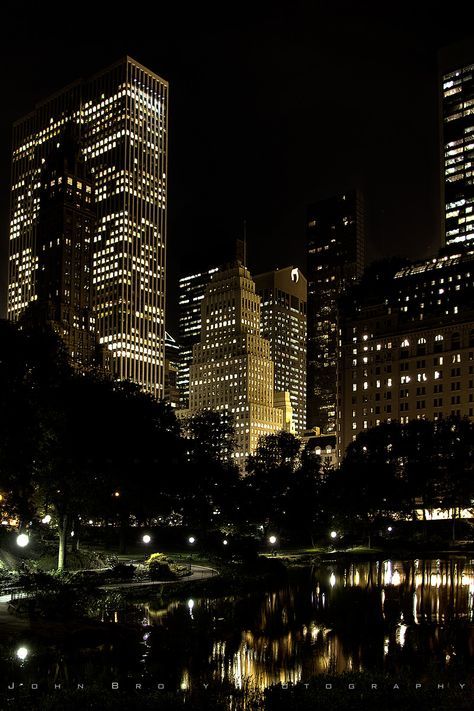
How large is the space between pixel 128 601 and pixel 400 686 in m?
24.9

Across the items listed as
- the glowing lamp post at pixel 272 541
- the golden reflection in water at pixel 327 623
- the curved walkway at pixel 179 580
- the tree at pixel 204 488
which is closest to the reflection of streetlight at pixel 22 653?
the golden reflection in water at pixel 327 623

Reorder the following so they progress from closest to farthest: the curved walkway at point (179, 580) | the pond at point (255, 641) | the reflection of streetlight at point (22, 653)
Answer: the pond at point (255, 641) < the reflection of streetlight at point (22, 653) < the curved walkway at point (179, 580)

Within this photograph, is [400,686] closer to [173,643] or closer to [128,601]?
[173,643]

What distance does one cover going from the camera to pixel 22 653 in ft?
98.9

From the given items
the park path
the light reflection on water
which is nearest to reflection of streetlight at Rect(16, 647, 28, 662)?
the park path

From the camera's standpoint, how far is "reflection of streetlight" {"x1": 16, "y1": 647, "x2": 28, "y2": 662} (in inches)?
1159

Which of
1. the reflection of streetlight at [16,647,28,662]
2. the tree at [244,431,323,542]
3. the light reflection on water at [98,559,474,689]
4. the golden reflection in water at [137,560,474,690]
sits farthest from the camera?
the tree at [244,431,323,542]

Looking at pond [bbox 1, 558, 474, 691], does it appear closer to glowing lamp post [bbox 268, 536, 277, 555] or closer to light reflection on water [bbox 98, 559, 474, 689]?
light reflection on water [bbox 98, 559, 474, 689]

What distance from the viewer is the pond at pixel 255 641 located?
2836cm

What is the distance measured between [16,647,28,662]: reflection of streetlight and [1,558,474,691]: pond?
0.09m

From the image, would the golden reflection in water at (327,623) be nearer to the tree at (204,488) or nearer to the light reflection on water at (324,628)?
the light reflection on water at (324,628)

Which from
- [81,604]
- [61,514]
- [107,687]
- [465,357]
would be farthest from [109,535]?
[465,357]

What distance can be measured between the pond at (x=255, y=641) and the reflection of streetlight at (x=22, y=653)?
0.09 metres

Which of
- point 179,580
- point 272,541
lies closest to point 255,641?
point 179,580
